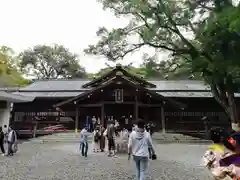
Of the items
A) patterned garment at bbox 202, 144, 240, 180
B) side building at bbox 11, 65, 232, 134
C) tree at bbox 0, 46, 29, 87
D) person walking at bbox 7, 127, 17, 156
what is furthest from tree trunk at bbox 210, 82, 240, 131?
tree at bbox 0, 46, 29, 87

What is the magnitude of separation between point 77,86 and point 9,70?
22.6 m

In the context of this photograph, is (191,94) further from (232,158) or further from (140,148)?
(232,158)

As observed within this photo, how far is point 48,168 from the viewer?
1021 cm

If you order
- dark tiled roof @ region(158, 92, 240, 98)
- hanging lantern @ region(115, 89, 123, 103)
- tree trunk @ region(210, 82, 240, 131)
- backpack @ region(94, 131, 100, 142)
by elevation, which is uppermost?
dark tiled roof @ region(158, 92, 240, 98)

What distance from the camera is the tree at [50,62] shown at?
177ft

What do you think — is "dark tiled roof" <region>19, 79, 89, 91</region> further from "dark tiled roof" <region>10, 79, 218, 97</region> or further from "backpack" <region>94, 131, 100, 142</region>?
"backpack" <region>94, 131, 100, 142</region>

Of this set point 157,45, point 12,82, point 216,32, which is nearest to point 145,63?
point 157,45

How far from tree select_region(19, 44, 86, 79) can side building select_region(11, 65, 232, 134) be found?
23.3m

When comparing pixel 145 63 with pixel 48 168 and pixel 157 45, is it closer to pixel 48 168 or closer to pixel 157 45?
pixel 157 45

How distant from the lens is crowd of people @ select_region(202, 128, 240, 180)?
456 cm

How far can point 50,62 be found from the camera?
54.2 metres

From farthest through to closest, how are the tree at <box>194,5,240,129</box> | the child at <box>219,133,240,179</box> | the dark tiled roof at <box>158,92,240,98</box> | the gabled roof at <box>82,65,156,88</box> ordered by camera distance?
the gabled roof at <box>82,65,156,88</box>, the dark tiled roof at <box>158,92,240,98</box>, the tree at <box>194,5,240,129</box>, the child at <box>219,133,240,179</box>

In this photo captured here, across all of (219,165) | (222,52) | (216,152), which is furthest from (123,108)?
(219,165)

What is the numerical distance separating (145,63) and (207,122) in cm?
1116
